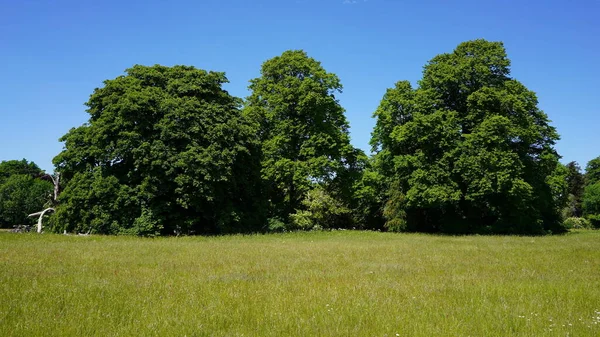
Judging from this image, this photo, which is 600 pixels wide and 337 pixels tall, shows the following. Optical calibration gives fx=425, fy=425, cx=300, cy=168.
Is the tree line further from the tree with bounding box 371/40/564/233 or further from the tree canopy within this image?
the tree canopy

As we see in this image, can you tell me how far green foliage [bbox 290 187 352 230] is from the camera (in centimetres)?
3898

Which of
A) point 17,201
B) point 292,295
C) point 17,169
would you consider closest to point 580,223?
point 292,295

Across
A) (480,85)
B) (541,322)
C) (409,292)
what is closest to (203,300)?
(409,292)

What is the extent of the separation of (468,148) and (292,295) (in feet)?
99.7

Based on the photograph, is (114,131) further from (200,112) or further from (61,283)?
(61,283)

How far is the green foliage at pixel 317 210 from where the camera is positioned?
39.0 m

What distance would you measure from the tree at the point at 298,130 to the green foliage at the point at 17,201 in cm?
4762

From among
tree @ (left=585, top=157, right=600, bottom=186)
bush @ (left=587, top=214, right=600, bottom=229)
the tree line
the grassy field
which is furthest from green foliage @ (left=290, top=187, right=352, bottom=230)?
tree @ (left=585, top=157, right=600, bottom=186)

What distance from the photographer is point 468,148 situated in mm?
36594

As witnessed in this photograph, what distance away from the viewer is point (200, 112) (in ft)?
109

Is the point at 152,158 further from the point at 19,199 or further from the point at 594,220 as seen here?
the point at 594,220

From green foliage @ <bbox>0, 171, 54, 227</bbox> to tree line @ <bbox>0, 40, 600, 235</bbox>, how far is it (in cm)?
Answer: 4234

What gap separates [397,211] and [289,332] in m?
34.9

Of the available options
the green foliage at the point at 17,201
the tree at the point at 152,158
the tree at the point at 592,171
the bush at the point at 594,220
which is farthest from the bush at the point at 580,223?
the green foliage at the point at 17,201
